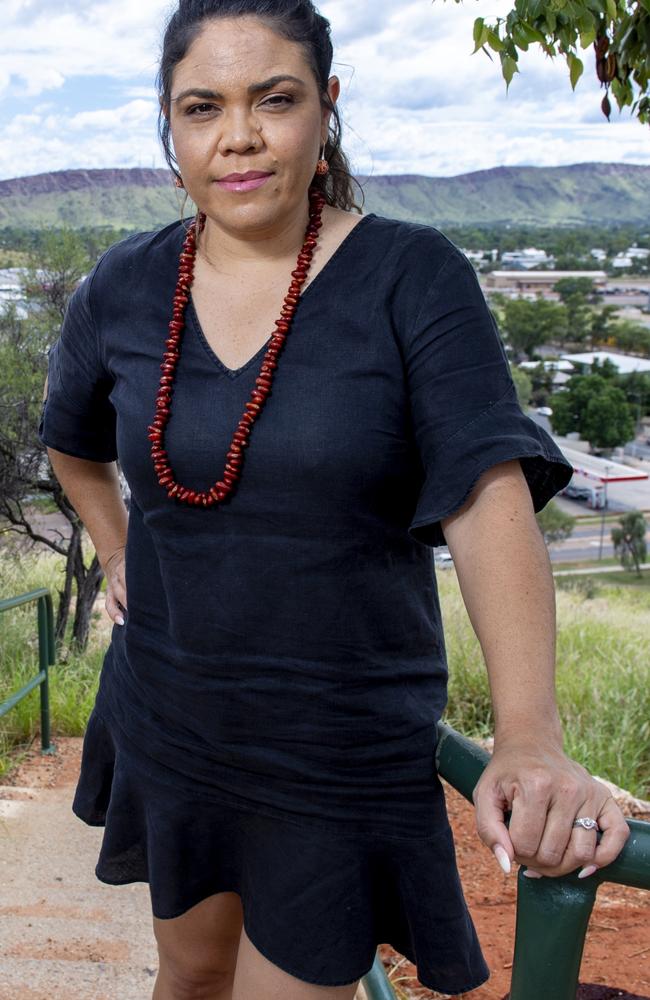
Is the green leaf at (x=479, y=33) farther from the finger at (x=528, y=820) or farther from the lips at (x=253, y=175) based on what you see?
the finger at (x=528, y=820)

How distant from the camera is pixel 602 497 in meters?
44.8

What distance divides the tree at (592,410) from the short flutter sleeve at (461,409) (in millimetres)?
46195

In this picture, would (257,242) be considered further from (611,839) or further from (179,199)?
(611,839)

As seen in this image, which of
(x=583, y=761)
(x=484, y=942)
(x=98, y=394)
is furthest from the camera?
(x=583, y=761)

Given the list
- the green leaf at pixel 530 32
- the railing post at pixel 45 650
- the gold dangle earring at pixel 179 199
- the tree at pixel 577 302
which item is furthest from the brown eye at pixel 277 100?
the tree at pixel 577 302

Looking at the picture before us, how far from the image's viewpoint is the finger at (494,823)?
3.04 feet

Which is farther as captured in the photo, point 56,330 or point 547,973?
point 56,330

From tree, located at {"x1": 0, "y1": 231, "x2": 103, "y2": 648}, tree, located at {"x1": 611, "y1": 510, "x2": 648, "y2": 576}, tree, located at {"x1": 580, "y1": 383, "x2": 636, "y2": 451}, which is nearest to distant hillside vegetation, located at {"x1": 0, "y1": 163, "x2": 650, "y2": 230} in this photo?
tree, located at {"x1": 580, "y1": 383, "x2": 636, "y2": 451}

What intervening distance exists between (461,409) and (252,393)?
0.87ft

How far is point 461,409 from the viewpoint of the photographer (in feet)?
3.77

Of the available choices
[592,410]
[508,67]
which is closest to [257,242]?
[508,67]

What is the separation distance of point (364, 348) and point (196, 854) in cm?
71

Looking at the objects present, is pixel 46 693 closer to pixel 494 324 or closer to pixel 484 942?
pixel 484 942

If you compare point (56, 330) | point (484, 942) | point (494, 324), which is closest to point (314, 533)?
point (494, 324)
